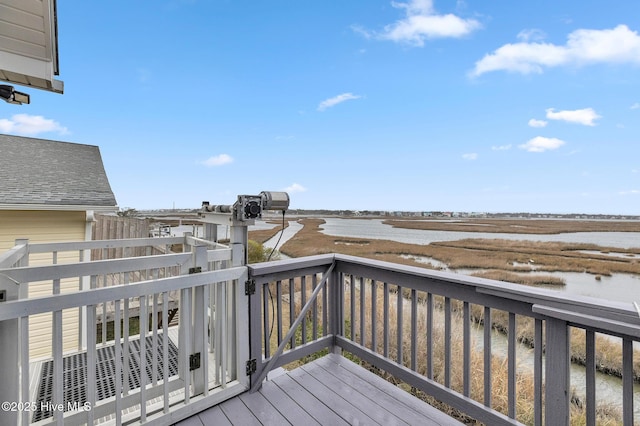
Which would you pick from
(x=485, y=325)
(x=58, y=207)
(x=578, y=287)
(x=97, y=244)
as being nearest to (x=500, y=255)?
(x=578, y=287)

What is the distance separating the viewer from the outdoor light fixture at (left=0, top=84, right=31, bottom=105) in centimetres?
263

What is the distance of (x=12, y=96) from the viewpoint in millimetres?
2750

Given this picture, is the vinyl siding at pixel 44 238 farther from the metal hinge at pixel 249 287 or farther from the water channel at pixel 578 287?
A: the metal hinge at pixel 249 287

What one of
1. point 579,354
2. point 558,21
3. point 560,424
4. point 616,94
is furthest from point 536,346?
point 616,94

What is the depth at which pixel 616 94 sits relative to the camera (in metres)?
7.61

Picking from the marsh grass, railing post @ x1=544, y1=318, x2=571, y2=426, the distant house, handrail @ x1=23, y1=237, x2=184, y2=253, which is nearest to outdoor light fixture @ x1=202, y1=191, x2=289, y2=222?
handrail @ x1=23, y1=237, x2=184, y2=253

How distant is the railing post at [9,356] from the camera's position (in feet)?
3.97

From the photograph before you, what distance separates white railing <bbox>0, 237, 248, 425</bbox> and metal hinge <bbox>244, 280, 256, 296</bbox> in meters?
0.03

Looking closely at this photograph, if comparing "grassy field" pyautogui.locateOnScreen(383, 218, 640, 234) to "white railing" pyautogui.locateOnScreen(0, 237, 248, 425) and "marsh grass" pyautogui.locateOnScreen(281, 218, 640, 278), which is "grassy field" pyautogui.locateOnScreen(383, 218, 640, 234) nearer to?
"marsh grass" pyautogui.locateOnScreen(281, 218, 640, 278)

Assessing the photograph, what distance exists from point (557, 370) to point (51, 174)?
25.1ft

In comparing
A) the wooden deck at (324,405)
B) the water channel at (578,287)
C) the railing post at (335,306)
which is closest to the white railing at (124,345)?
the wooden deck at (324,405)

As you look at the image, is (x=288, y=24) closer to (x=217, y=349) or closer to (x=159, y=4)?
(x=159, y=4)

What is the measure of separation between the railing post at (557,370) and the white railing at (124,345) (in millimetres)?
1676

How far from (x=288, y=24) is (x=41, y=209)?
6.39 meters
